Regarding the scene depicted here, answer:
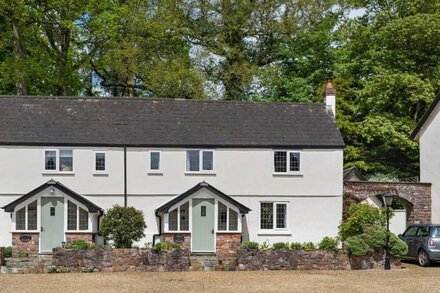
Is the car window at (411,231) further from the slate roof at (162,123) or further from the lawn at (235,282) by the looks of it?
the slate roof at (162,123)

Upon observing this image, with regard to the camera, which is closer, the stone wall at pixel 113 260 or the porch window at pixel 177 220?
the stone wall at pixel 113 260

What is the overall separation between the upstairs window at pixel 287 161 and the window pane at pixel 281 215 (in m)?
1.71

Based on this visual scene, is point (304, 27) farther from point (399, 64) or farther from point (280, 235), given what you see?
point (280, 235)

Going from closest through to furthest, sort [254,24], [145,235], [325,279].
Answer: [325,279] < [145,235] < [254,24]

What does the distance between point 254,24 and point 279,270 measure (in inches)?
1033

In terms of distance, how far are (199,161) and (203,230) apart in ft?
11.8

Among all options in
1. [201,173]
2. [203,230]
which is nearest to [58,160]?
[201,173]

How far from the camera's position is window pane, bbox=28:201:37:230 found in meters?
32.3

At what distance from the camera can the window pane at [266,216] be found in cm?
3459

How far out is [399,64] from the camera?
1838 inches


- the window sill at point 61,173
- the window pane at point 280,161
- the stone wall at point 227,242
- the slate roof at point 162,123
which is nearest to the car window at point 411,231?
the slate roof at point 162,123

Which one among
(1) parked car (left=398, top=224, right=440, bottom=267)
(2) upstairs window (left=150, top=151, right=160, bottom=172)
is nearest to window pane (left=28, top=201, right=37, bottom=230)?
(2) upstairs window (left=150, top=151, right=160, bottom=172)

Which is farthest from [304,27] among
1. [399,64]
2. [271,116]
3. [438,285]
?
[438,285]

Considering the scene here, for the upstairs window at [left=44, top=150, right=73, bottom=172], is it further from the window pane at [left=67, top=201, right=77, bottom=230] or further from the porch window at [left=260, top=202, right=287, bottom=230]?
the porch window at [left=260, top=202, right=287, bottom=230]
